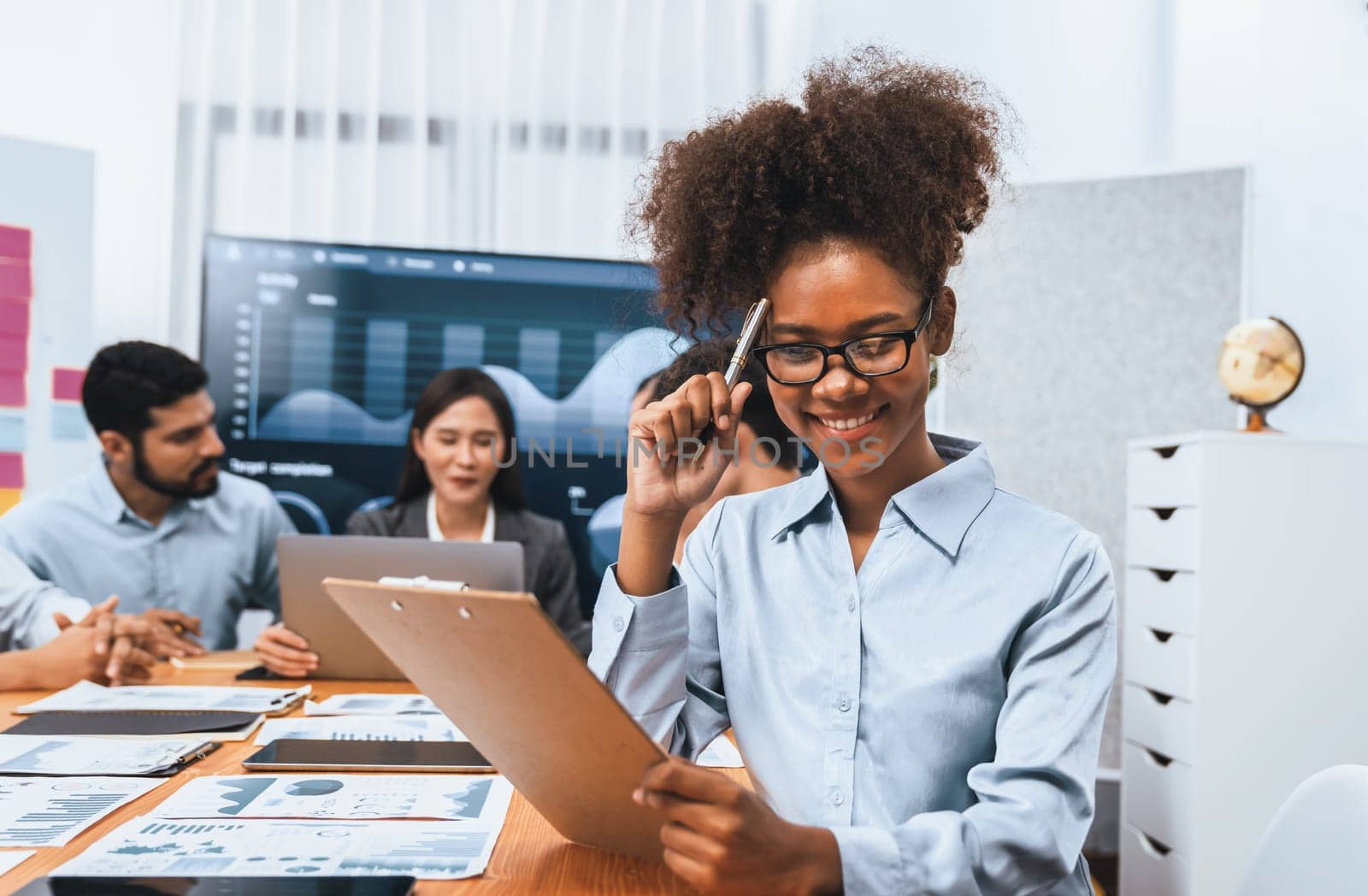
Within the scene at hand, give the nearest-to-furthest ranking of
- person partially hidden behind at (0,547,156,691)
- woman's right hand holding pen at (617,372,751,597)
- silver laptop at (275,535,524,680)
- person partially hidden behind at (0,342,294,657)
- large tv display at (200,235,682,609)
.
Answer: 1. woman's right hand holding pen at (617,372,751,597)
2. person partially hidden behind at (0,547,156,691)
3. silver laptop at (275,535,524,680)
4. person partially hidden behind at (0,342,294,657)
5. large tv display at (200,235,682,609)

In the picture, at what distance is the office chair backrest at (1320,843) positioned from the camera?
0.78 metres

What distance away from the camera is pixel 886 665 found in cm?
95

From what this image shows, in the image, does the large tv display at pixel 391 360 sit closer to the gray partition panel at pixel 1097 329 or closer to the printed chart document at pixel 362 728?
the gray partition panel at pixel 1097 329

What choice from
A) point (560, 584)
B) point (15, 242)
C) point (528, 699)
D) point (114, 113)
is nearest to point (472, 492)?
point (560, 584)

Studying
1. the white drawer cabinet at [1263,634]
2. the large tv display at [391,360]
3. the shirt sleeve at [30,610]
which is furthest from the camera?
the large tv display at [391,360]

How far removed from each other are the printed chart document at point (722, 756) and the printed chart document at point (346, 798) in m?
0.26

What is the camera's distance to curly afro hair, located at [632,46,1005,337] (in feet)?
3.36

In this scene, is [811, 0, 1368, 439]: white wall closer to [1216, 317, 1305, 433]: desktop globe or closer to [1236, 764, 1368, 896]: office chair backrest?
[1216, 317, 1305, 433]: desktop globe

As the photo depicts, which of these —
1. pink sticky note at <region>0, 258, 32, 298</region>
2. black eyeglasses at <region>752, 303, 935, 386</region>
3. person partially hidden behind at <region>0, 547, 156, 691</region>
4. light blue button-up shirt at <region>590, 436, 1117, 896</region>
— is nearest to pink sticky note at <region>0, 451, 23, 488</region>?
pink sticky note at <region>0, 258, 32, 298</region>

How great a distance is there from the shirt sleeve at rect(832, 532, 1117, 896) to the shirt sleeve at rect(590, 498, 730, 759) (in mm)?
272

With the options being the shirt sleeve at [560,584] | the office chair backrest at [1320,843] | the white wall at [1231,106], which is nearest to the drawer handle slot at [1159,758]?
the white wall at [1231,106]

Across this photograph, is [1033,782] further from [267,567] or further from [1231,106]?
[1231,106]

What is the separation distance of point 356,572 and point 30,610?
75cm

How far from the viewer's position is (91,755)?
1.10 meters
